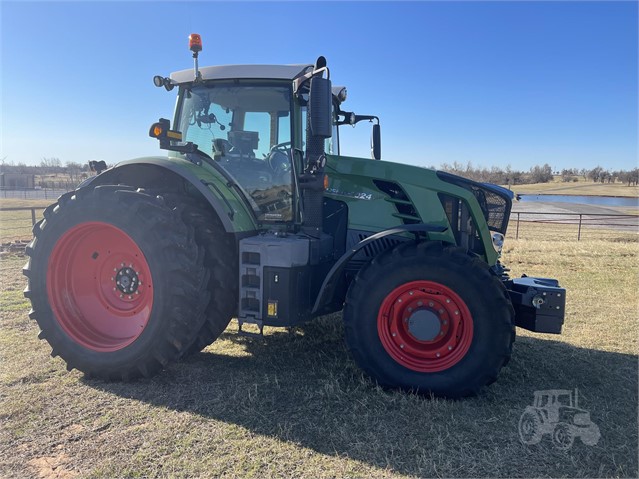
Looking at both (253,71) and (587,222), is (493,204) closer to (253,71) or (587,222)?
(253,71)

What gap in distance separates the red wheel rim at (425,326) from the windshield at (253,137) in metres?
1.34

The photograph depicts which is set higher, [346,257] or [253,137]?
[253,137]

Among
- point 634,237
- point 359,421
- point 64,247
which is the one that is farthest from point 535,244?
point 64,247

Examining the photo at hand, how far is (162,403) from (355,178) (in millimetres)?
2441

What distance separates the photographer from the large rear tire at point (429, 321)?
3.34 m

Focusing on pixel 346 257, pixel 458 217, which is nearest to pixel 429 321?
pixel 346 257

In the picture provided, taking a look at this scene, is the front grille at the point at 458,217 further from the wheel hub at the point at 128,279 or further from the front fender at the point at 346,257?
the wheel hub at the point at 128,279

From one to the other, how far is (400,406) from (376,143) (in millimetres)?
3428

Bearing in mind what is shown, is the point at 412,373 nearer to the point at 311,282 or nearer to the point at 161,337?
the point at 311,282

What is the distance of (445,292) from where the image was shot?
3.47 meters

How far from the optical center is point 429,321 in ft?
11.5

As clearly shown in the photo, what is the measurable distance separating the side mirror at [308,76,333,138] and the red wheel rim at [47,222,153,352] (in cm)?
179

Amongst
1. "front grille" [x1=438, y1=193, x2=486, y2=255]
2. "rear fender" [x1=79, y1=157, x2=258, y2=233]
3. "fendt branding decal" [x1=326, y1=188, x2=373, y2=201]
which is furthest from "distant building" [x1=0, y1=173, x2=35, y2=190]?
"front grille" [x1=438, y1=193, x2=486, y2=255]

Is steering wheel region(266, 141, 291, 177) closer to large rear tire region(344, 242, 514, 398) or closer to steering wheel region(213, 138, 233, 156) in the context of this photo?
steering wheel region(213, 138, 233, 156)
